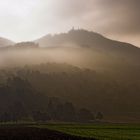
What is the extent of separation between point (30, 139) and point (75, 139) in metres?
9.26

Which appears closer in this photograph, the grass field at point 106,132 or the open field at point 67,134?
the open field at point 67,134

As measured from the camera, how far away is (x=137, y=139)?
289 feet

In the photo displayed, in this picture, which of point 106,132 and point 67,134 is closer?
point 67,134

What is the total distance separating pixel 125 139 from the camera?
87000mm

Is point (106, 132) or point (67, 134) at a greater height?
point (106, 132)

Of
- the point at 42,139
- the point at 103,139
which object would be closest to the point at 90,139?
the point at 103,139

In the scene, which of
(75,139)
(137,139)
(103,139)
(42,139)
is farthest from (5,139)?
(137,139)

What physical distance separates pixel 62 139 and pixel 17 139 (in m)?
9.25

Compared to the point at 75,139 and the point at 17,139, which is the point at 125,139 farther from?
the point at 17,139

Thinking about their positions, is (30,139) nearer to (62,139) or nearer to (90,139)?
(62,139)

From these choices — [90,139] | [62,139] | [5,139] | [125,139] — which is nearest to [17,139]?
[5,139]

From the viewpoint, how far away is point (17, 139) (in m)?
85.8

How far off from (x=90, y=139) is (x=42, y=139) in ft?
32.4

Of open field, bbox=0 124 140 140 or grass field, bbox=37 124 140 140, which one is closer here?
open field, bbox=0 124 140 140
